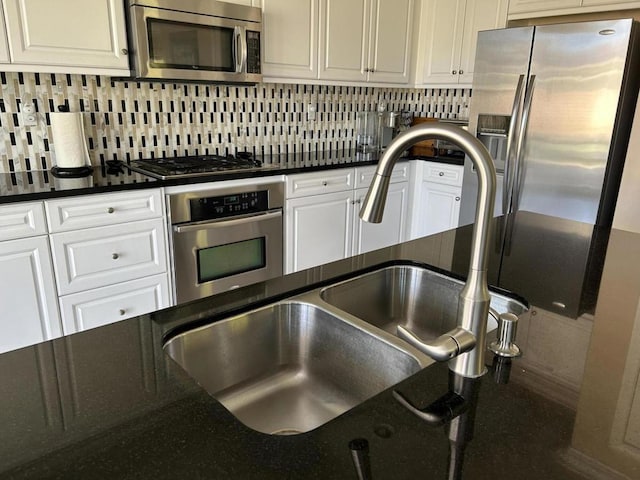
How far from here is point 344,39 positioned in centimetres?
316

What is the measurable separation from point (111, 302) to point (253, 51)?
5.00 ft

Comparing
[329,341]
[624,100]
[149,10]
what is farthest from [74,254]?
[624,100]

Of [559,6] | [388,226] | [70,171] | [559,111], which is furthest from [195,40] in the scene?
[559,6]

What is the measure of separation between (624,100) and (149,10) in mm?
2439

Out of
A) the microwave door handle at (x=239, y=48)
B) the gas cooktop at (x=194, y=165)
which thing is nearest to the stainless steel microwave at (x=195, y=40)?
the microwave door handle at (x=239, y=48)

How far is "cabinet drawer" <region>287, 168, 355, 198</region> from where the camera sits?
2771mm

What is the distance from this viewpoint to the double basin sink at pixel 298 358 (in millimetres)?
945

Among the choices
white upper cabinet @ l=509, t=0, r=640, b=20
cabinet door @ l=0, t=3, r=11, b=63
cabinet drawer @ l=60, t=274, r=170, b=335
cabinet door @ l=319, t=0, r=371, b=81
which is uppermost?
white upper cabinet @ l=509, t=0, r=640, b=20

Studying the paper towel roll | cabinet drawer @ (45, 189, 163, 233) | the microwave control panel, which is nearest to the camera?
cabinet drawer @ (45, 189, 163, 233)

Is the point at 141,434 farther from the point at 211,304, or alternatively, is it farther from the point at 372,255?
the point at 372,255

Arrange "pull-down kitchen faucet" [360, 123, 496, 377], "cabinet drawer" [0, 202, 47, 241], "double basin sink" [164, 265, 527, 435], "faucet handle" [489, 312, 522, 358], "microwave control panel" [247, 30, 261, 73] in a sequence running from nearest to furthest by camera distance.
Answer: "pull-down kitchen faucet" [360, 123, 496, 377]
"faucet handle" [489, 312, 522, 358]
"double basin sink" [164, 265, 527, 435]
"cabinet drawer" [0, 202, 47, 241]
"microwave control panel" [247, 30, 261, 73]

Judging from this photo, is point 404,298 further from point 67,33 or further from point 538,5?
point 538,5

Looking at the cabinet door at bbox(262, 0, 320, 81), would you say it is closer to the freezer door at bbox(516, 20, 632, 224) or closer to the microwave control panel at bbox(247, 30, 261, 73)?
the microwave control panel at bbox(247, 30, 261, 73)

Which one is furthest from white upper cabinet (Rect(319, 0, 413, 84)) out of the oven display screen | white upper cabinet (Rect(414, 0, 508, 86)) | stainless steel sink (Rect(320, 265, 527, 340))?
stainless steel sink (Rect(320, 265, 527, 340))
